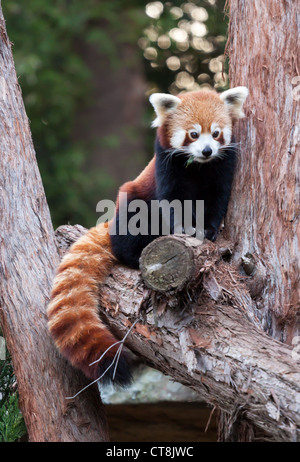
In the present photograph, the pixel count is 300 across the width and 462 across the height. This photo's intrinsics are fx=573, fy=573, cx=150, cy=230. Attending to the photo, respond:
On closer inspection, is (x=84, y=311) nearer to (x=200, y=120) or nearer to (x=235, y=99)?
(x=200, y=120)

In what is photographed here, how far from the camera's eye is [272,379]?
258cm

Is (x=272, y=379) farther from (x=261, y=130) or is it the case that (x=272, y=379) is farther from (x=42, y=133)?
(x=42, y=133)

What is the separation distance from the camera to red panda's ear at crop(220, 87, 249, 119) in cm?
349

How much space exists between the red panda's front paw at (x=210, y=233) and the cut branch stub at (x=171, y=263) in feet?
2.32

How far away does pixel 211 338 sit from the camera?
9.44 ft

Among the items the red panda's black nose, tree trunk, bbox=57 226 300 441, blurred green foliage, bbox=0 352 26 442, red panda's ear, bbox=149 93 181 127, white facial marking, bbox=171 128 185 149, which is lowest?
blurred green foliage, bbox=0 352 26 442

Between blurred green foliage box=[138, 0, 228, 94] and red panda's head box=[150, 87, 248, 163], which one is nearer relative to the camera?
red panda's head box=[150, 87, 248, 163]

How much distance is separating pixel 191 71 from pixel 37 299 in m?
6.46

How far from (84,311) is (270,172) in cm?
136

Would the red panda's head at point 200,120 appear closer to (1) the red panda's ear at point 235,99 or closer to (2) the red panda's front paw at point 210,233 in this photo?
(1) the red panda's ear at point 235,99

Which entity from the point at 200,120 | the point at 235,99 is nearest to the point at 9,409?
the point at 200,120

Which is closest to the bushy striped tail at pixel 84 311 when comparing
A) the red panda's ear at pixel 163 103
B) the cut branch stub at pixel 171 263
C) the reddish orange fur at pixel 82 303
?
the reddish orange fur at pixel 82 303

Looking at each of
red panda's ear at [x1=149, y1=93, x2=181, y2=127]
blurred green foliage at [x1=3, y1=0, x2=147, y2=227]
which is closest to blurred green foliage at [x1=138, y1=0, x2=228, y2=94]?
blurred green foliage at [x1=3, y1=0, x2=147, y2=227]

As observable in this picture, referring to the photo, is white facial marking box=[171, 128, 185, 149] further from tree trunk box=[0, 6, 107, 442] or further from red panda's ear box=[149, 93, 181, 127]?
tree trunk box=[0, 6, 107, 442]
